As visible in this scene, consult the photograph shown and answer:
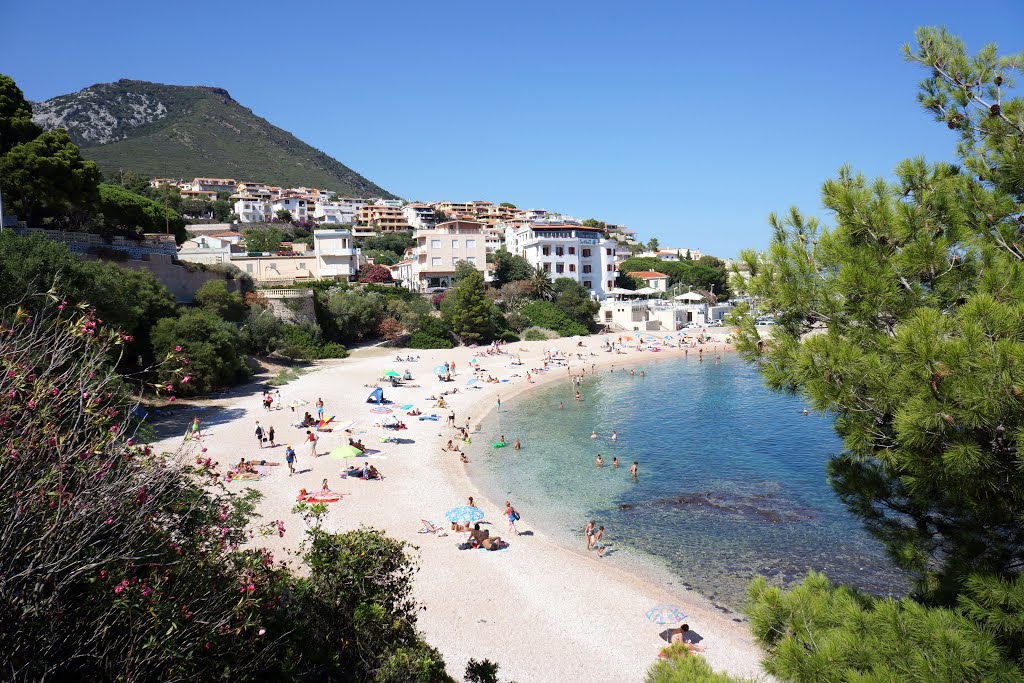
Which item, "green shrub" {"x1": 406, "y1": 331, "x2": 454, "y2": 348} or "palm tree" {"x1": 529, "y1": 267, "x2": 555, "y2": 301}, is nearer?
"green shrub" {"x1": 406, "y1": 331, "x2": 454, "y2": 348}

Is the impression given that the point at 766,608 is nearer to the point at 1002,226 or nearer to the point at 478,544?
the point at 1002,226

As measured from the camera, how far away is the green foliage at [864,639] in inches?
139

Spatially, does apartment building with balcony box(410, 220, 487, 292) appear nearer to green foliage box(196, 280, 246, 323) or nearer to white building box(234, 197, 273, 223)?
green foliage box(196, 280, 246, 323)

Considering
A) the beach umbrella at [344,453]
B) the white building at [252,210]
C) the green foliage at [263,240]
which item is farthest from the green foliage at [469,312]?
the white building at [252,210]

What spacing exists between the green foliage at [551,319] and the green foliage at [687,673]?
46.1 meters

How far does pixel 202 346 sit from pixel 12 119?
1295 centimetres

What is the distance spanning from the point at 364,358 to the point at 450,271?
66.6 feet

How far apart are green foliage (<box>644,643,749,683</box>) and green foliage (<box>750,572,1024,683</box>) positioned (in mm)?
426

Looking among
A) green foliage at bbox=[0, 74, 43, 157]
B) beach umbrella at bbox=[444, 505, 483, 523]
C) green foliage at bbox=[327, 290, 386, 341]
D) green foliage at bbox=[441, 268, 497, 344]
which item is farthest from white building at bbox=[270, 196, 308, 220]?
beach umbrella at bbox=[444, 505, 483, 523]

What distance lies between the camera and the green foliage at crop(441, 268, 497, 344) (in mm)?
44750

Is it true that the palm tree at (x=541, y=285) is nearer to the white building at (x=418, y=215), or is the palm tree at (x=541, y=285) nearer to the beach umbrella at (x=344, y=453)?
the beach umbrella at (x=344, y=453)

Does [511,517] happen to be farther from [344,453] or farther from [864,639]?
[864,639]

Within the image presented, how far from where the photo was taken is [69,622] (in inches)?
153

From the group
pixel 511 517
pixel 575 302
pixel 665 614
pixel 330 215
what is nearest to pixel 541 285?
pixel 575 302
